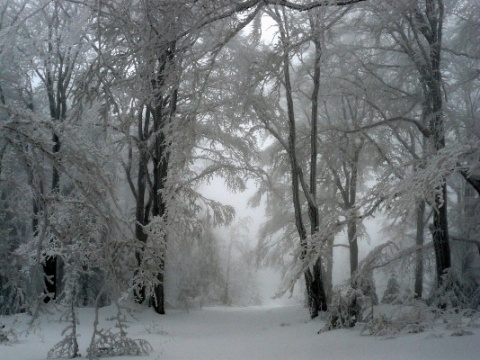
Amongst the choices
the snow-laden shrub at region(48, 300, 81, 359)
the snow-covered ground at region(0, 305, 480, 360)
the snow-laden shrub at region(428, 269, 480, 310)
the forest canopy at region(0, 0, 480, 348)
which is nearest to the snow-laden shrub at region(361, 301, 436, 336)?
the snow-covered ground at region(0, 305, 480, 360)

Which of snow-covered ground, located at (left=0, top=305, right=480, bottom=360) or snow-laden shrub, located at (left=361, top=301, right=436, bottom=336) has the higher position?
snow-laden shrub, located at (left=361, top=301, right=436, bottom=336)

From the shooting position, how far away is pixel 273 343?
735 cm

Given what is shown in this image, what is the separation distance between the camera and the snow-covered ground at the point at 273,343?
16.1 ft

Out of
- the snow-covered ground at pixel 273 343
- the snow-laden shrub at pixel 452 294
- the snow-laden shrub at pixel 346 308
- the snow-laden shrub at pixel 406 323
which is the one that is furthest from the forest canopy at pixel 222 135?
the snow-laden shrub at pixel 406 323

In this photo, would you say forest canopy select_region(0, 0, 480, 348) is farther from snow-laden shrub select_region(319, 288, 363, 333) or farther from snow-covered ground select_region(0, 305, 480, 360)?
snow-covered ground select_region(0, 305, 480, 360)

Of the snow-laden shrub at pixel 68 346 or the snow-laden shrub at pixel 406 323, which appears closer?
the snow-laden shrub at pixel 68 346

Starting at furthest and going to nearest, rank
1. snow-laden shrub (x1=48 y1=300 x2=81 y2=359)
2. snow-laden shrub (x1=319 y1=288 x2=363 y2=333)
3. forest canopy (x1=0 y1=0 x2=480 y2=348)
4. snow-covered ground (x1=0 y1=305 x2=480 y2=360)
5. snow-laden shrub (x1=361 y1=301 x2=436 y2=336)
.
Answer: snow-laden shrub (x1=319 y1=288 x2=363 y2=333) → snow-laden shrub (x1=361 y1=301 x2=436 y2=336) → snow-laden shrub (x1=48 y1=300 x2=81 y2=359) → snow-covered ground (x1=0 y1=305 x2=480 y2=360) → forest canopy (x1=0 y1=0 x2=480 y2=348)

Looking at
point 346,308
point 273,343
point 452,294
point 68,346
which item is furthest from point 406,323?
point 68,346

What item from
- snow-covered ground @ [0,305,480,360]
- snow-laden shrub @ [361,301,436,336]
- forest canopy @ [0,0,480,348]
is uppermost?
forest canopy @ [0,0,480,348]

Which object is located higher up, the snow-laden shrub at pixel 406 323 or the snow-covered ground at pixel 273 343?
the snow-laden shrub at pixel 406 323

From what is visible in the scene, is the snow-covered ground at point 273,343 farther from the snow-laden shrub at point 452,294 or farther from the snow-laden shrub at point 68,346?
the snow-laden shrub at point 452,294

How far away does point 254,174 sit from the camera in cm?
1327

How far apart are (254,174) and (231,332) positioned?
16.1 ft

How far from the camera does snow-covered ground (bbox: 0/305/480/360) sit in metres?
4.91
